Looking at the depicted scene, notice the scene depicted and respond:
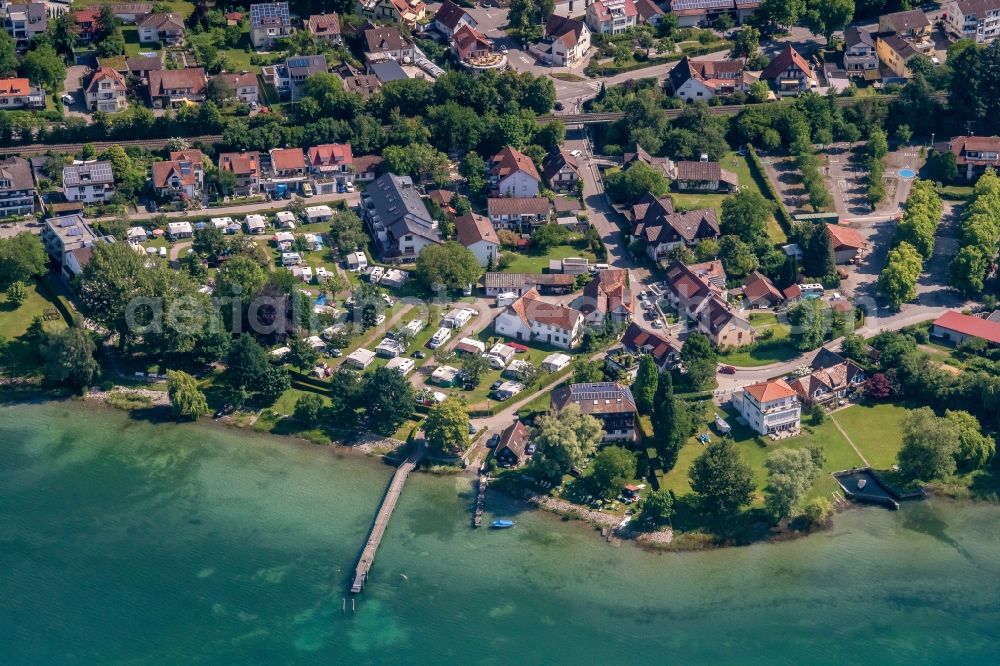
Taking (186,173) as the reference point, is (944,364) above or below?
below

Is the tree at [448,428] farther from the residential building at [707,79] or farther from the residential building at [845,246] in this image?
the residential building at [707,79]

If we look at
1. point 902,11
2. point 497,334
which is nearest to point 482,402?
point 497,334

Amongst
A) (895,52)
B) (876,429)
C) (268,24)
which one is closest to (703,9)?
(895,52)

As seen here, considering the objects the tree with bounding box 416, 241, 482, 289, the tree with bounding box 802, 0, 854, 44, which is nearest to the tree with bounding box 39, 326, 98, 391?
the tree with bounding box 416, 241, 482, 289

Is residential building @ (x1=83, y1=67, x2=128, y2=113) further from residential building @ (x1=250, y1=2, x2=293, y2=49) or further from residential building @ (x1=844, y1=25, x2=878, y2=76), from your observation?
residential building @ (x1=844, y1=25, x2=878, y2=76)

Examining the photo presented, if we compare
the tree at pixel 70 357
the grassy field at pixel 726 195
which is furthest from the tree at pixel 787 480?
the tree at pixel 70 357

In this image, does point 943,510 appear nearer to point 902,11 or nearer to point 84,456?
point 84,456

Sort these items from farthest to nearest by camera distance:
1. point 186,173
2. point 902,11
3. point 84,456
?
point 902,11 → point 186,173 → point 84,456
